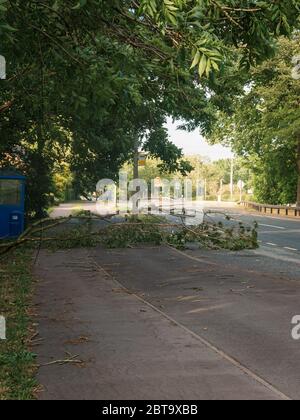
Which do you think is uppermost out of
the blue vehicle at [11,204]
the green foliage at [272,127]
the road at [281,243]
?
the green foliage at [272,127]

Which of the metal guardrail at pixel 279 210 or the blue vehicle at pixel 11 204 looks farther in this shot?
the metal guardrail at pixel 279 210

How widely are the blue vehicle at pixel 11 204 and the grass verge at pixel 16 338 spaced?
16.7ft

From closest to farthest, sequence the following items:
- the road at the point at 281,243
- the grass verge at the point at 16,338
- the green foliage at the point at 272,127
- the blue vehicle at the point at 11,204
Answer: the grass verge at the point at 16,338 < the road at the point at 281,243 < the blue vehicle at the point at 11,204 < the green foliage at the point at 272,127

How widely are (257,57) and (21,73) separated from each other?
541cm

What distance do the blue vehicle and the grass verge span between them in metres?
5.08

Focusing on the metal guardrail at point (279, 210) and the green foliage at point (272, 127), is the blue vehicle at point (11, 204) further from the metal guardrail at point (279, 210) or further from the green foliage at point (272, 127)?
the metal guardrail at point (279, 210)

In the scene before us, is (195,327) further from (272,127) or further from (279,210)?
(279,210)

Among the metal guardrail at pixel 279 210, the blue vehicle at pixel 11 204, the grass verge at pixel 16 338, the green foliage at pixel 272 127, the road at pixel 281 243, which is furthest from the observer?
the metal guardrail at pixel 279 210

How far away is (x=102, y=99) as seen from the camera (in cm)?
788

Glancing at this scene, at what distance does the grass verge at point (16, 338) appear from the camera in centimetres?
528

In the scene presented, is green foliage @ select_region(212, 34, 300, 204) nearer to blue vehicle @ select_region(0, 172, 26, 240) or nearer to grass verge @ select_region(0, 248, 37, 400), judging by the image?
blue vehicle @ select_region(0, 172, 26, 240)

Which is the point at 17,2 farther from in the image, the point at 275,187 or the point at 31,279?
the point at 275,187

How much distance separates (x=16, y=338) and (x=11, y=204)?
12.0 m

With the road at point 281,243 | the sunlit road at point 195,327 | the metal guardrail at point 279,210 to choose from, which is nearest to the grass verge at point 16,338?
the sunlit road at point 195,327
